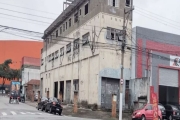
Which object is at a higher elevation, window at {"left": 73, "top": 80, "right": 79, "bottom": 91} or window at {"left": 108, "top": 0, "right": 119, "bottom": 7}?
window at {"left": 108, "top": 0, "right": 119, "bottom": 7}

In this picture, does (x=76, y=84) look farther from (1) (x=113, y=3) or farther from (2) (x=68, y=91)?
(1) (x=113, y=3)

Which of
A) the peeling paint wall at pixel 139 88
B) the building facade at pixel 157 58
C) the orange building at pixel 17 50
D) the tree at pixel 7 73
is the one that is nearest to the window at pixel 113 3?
the building facade at pixel 157 58

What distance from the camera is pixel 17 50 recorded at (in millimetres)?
107062

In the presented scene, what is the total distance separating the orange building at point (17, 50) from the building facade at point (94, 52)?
202 feet

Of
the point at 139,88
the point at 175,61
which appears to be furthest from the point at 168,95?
the point at 139,88

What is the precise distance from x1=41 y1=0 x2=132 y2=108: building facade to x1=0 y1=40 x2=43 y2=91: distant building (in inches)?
2427

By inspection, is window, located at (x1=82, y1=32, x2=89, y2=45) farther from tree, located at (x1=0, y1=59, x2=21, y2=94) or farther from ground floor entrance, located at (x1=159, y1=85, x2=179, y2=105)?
tree, located at (x1=0, y1=59, x2=21, y2=94)

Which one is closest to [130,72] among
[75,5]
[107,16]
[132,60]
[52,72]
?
[132,60]

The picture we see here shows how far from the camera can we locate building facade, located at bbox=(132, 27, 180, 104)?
36219 mm

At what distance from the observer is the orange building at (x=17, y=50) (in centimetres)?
10625

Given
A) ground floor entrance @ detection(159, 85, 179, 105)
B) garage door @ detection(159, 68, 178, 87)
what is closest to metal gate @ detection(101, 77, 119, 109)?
garage door @ detection(159, 68, 178, 87)

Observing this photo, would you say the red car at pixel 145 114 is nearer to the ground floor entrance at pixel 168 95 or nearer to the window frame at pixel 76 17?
the ground floor entrance at pixel 168 95

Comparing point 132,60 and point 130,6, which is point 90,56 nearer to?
point 132,60

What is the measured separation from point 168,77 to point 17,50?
7759 cm
